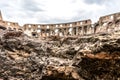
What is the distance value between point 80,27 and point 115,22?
18.7m

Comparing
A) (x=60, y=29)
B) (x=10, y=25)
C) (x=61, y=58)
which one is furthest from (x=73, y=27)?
(x=61, y=58)

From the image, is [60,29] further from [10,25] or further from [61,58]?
[61,58]

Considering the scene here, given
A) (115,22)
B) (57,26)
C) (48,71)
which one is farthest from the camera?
(57,26)

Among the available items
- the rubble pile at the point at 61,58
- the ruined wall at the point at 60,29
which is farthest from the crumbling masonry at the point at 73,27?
the rubble pile at the point at 61,58

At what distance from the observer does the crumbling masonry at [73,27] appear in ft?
230

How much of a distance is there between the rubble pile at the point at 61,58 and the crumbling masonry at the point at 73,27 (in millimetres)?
22800

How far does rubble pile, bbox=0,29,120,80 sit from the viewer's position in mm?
31633

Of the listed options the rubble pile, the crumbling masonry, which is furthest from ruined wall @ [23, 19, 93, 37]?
the rubble pile

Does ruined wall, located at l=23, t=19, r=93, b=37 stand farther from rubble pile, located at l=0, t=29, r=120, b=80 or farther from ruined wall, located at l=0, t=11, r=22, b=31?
rubble pile, located at l=0, t=29, r=120, b=80

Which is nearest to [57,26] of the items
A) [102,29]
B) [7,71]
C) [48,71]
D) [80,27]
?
[80,27]

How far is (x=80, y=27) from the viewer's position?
85062 millimetres

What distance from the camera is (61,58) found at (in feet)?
134

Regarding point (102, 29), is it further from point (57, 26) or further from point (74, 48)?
point (74, 48)

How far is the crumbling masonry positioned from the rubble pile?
74.8 feet
